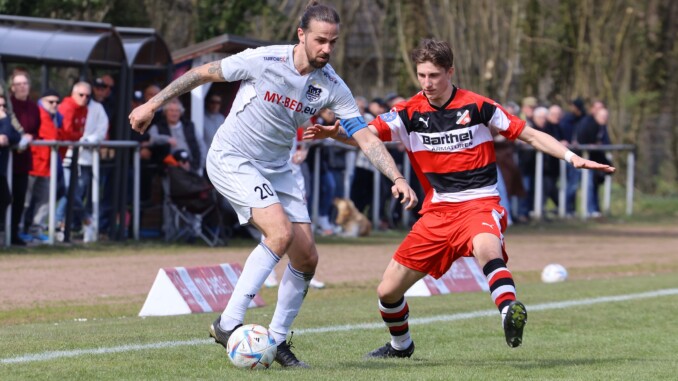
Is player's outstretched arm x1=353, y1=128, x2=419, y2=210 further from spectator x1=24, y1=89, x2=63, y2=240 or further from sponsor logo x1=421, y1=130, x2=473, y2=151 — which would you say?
spectator x1=24, y1=89, x2=63, y2=240

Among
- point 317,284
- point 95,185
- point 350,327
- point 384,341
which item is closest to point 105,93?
point 95,185

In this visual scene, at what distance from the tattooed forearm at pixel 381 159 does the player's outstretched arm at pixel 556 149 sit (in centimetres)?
112

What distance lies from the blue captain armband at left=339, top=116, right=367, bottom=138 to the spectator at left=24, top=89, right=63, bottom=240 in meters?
9.40

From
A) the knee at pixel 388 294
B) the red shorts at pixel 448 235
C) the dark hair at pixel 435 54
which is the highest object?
the dark hair at pixel 435 54

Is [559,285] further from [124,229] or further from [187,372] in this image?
[187,372]

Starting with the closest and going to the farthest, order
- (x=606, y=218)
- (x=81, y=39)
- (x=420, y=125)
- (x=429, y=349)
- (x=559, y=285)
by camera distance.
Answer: (x=420, y=125) < (x=429, y=349) < (x=559, y=285) < (x=81, y=39) < (x=606, y=218)

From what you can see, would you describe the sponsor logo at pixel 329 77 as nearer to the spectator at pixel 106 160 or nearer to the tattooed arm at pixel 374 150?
the tattooed arm at pixel 374 150

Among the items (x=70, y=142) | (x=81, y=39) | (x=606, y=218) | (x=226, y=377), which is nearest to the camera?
(x=226, y=377)

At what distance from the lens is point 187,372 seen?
7434 mm

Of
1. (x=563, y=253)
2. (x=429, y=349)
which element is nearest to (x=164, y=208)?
(x=563, y=253)

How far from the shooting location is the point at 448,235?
8.38 meters

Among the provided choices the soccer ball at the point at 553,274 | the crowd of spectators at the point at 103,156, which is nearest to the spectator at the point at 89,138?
the crowd of spectators at the point at 103,156

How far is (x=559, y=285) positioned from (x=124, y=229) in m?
6.28

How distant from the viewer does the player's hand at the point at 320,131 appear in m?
8.12
